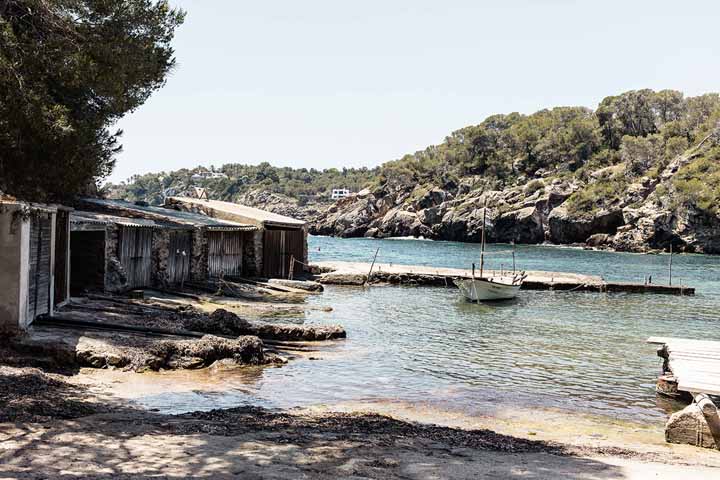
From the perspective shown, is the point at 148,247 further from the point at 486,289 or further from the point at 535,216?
the point at 535,216

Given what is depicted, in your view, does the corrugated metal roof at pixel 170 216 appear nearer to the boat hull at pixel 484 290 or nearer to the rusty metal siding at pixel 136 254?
the rusty metal siding at pixel 136 254

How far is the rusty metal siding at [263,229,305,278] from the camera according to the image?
125 ft

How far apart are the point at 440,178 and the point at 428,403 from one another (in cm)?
14263

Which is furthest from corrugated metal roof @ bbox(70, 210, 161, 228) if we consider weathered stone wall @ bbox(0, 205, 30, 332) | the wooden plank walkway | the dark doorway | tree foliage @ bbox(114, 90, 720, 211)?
tree foliage @ bbox(114, 90, 720, 211)

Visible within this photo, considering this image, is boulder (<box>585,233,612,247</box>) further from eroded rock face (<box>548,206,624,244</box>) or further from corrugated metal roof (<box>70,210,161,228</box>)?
corrugated metal roof (<box>70,210,161,228</box>)

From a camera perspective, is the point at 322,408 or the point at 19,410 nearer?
the point at 19,410

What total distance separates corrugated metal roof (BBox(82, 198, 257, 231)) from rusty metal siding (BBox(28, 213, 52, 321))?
9489mm

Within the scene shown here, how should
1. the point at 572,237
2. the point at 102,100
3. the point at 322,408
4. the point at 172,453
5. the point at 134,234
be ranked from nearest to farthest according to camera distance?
the point at 172,453
the point at 322,408
the point at 102,100
the point at 134,234
the point at 572,237

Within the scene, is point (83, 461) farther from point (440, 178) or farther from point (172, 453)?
point (440, 178)

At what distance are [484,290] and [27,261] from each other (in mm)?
26684

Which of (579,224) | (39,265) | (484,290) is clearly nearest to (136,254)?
(39,265)

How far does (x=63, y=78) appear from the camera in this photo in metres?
15.4

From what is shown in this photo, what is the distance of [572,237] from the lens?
11706 centimetres

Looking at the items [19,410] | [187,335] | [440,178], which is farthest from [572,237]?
[19,410]
